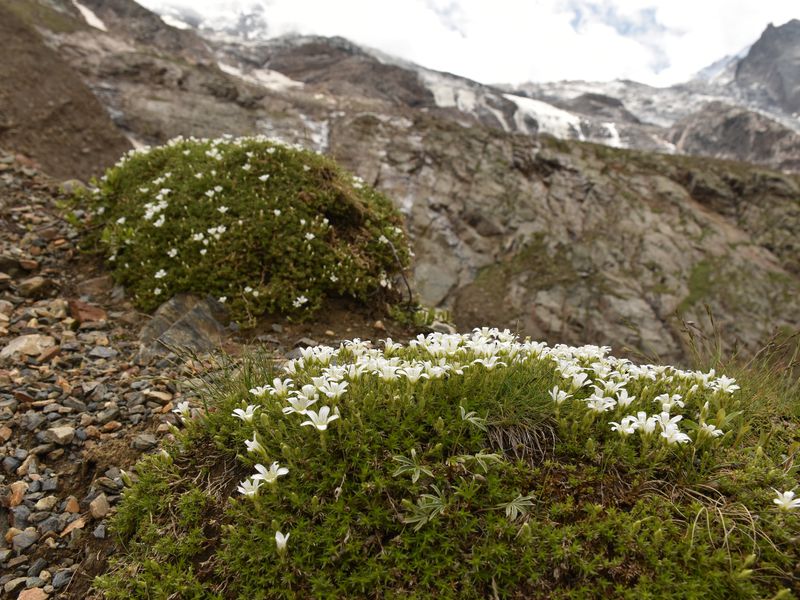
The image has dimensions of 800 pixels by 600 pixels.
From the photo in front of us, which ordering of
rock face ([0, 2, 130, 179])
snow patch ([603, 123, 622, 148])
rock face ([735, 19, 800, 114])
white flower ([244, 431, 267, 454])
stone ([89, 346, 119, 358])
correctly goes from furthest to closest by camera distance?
rock face ([735, 19, 800, 114])
snow patch ([603, 123, 622, 148])
rock face ([0, 2, 130, 179])
stone ([89, 346, 119, 358])
white flower ([244, 431, 267, 454])

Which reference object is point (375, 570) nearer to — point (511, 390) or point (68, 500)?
point (511, 390)

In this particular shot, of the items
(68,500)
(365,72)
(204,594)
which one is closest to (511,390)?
(204,594)

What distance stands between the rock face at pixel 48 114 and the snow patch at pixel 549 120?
7455cm

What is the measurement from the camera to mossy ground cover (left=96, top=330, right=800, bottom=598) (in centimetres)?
254

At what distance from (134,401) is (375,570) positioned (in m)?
3.43

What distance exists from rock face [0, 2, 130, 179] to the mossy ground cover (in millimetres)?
15841

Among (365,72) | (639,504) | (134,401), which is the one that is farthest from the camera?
(365,72)

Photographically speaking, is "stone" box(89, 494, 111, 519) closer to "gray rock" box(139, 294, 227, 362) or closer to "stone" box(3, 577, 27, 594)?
"stone" box(3, 577, 27, 594)

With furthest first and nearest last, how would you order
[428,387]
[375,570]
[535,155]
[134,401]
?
1. [535,155]
2. [134,401]
3. [428,387]
4. [375,570]

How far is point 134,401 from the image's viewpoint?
4.70m

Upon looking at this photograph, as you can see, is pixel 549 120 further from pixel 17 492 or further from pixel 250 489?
pixel 17 492

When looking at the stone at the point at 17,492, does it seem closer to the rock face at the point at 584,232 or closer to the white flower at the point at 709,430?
the white flower at the point at 709,430

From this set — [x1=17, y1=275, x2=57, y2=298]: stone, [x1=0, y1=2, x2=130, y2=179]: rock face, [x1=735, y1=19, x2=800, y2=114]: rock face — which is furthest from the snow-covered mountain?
[x1=735, y1=19, x2=800, y2=114]: rock face

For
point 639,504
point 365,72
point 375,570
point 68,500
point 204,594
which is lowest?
point 68,500
